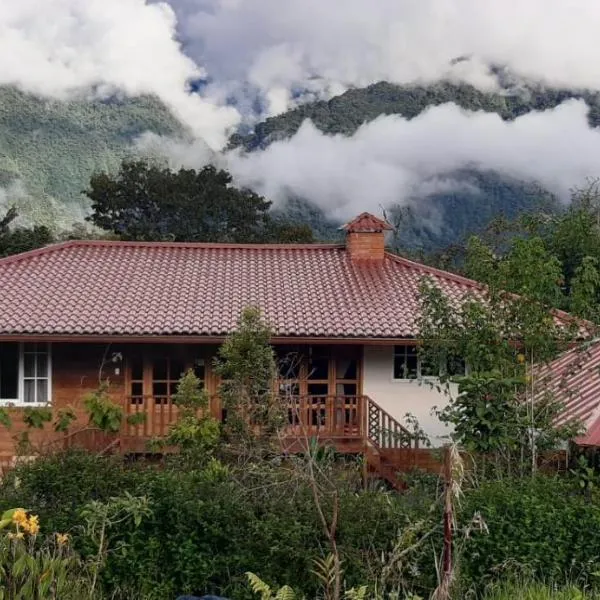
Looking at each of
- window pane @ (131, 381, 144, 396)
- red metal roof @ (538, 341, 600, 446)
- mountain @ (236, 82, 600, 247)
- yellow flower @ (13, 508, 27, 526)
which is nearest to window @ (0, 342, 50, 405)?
window pane @ (131, 381, 144, 396)

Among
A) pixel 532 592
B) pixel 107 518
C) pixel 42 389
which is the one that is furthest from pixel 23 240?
pixel 532 592

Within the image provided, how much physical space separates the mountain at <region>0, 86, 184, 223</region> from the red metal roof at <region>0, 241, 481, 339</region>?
52.7 m

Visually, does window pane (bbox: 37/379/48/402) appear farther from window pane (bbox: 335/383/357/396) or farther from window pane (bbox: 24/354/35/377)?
window pane (bbox: 335/383/357/396)

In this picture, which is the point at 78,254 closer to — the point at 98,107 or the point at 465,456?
the point at 465,456

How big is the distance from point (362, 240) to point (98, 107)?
81173 mm

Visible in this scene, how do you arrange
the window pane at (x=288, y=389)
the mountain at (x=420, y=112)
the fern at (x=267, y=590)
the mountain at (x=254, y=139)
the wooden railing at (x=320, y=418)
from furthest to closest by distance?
the mountain at (x=420, y=112) → the mountain at (x=254, y=139) → the wooden railing at (x=320, y=418) → the window pane at (x=288, y=389) → the fern at (x=267, y=590)

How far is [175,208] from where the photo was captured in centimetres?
A: 4825

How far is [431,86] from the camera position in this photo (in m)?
92.8

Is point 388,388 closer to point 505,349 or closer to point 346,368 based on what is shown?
point 346,368

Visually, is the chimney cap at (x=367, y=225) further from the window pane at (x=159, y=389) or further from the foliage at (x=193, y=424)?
the foliage at (x=193, y=424)

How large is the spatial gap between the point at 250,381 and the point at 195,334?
3.08m

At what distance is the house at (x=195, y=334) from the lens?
14734 mm

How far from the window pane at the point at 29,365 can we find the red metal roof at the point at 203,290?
929 millimetres

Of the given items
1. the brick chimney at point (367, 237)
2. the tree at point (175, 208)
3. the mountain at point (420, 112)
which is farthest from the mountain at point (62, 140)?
the brick chimney at point (367, 237)
